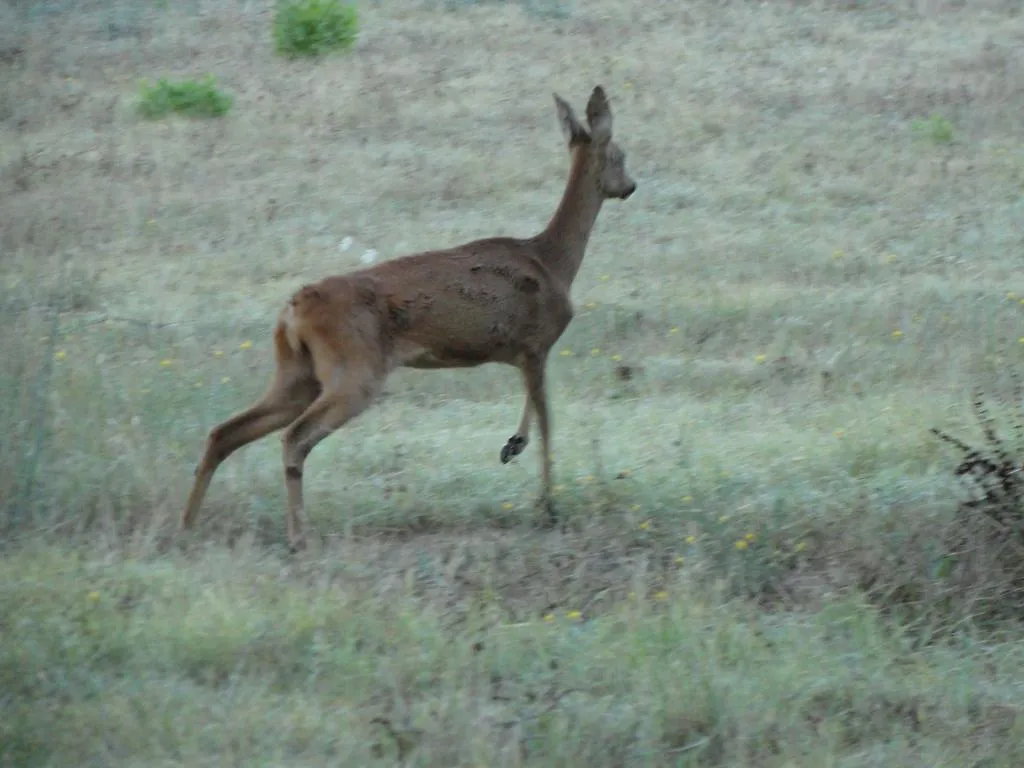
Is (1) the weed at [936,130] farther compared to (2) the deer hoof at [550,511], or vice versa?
(1) the weed at [936,130]

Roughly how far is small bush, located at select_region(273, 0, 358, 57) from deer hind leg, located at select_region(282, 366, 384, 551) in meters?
14.4

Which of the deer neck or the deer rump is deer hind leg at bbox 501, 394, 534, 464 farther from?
the deer neck

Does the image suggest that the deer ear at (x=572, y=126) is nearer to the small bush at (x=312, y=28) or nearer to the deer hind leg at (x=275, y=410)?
the deer hind leg at (x=275, y=410)

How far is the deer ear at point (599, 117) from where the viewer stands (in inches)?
355

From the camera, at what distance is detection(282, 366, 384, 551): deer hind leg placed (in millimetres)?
7523

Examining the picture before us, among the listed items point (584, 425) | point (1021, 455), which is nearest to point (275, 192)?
point (584, 425)

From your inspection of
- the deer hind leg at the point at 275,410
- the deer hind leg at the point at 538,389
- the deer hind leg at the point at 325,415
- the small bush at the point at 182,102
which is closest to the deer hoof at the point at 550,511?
the deer hind leg at the point at 538,389

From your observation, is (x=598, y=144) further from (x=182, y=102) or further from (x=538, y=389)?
(x=182, y=102)

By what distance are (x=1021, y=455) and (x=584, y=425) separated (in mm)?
2575

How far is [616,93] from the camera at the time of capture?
65.2ft

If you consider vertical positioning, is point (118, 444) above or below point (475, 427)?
above

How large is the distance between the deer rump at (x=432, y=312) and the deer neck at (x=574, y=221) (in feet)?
0.61

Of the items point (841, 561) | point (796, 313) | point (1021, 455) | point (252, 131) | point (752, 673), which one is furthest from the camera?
point (252, 131)

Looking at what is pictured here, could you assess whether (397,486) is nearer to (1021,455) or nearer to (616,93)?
(1021,455)
